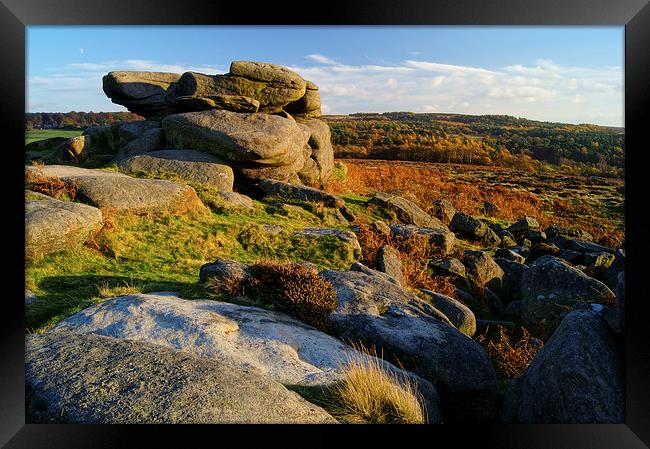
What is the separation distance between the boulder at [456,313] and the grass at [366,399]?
528 centimetres

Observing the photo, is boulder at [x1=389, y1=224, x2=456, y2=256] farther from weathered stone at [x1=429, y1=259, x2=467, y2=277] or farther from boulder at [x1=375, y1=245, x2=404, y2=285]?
boulder at [x1=375, y1=245, x2=404, y2=285]

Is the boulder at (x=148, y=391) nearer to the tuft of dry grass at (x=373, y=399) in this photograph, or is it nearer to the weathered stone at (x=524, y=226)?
the tuft of dry grass at (x=373, y=399)

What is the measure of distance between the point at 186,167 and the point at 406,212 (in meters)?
8.82

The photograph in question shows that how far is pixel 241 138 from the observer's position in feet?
72.0

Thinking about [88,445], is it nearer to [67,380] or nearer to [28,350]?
[67,380]

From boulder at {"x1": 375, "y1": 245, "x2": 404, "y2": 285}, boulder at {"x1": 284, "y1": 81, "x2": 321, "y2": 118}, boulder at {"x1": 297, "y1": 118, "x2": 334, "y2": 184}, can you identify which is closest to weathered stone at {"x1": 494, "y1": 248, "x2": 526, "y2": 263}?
boulder at {"x1": 375, "y1": 245, "x2": 404, "y2": 285}

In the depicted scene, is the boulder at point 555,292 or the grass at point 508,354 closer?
the grass at point 508,354

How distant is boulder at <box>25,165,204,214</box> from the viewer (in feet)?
52.0

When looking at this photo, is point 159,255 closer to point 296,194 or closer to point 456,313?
point 456,313

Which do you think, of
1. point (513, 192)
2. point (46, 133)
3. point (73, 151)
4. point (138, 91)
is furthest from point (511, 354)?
point (46, 133)

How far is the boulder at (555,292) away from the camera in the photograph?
43.4 ft

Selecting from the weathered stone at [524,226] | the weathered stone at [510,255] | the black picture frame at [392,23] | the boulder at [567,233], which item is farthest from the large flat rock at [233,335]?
the weathered stone at [524,226]

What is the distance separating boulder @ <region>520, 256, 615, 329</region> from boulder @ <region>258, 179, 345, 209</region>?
342 inches

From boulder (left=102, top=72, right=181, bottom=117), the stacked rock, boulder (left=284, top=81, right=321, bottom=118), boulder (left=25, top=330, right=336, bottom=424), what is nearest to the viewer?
boulder (left=25, top=330, right=336, bottom=424)
